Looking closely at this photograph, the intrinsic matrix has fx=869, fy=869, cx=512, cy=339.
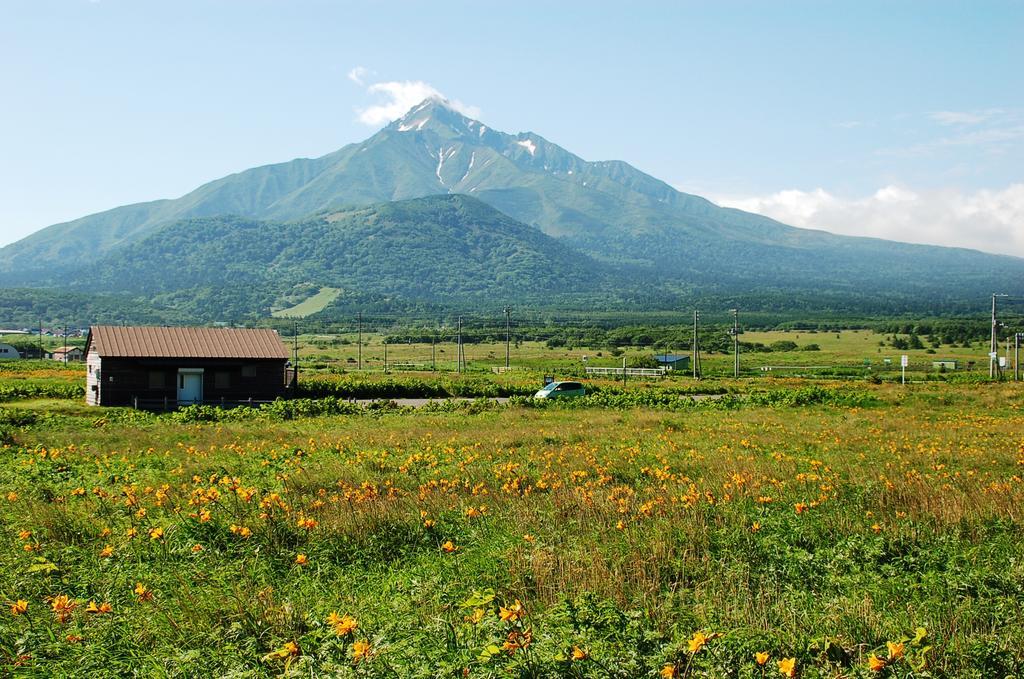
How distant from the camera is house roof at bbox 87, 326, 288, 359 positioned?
150 ft

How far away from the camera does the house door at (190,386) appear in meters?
47.2

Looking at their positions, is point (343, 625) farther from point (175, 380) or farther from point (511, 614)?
point (175, 380)

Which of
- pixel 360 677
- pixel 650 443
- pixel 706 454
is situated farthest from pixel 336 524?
pixel 650 443

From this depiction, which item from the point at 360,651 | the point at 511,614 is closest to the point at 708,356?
the point at 511,614

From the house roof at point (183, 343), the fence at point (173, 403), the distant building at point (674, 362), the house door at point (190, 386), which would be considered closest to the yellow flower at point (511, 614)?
the fence at point (173, 403)

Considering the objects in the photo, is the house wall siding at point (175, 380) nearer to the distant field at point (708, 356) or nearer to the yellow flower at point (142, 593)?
the distant field at point (708, 356)

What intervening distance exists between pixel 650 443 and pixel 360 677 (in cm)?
1459

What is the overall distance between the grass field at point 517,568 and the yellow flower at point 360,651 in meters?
0.02

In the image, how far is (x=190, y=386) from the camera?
47.6m

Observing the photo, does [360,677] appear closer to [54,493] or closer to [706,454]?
[54,493]

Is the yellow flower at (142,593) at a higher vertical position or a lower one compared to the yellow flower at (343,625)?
lower

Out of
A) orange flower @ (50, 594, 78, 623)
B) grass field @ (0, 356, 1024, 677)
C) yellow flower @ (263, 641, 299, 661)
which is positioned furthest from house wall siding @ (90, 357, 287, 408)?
yellow flower @ (263, 641, 299, 661)

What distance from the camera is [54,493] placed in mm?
12766

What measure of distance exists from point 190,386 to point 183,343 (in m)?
2.41
